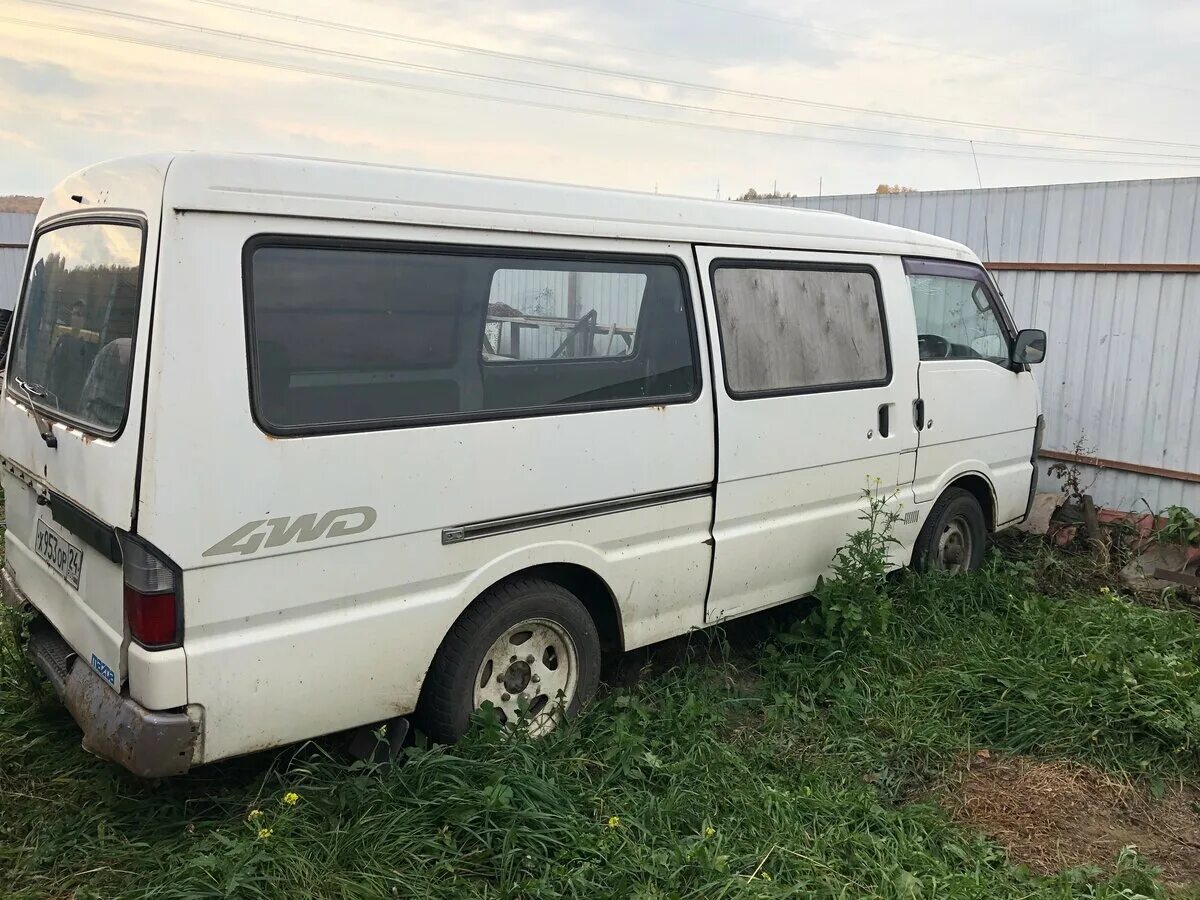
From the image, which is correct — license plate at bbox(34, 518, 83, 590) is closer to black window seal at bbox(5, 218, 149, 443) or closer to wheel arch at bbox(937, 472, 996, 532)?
black window seal at bbox(5, 218, 149, 443)

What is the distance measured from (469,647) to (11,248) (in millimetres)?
15816

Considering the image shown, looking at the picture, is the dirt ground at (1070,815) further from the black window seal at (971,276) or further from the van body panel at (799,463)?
the black window seal at (971,276)

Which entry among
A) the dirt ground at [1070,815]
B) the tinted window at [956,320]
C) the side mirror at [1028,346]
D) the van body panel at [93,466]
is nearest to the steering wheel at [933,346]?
the tinted window at [956,320]

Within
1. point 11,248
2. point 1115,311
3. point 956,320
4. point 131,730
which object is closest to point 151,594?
point 131,730

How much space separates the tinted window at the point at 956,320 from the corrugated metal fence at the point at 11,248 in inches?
603

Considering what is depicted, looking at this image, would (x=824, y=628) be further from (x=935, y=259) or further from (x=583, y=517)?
(x=935, y=259)

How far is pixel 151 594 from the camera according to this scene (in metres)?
2.67

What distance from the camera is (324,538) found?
296 cm

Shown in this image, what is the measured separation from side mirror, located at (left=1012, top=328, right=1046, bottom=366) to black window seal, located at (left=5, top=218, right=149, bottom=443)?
15.6 feet

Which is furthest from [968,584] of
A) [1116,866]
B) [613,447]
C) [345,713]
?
[345,713]

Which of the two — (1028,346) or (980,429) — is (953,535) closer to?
(980,429)

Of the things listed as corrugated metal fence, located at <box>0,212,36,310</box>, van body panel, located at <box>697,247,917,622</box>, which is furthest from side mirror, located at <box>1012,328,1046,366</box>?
corrugated metal fence, located at <box>0,212,36,310</box>

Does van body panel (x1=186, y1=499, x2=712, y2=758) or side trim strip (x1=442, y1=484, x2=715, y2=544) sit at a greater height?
side trim strip (x1=442, y1=484, x2=715, y2=544)

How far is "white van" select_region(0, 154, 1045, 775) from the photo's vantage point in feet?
8.97
